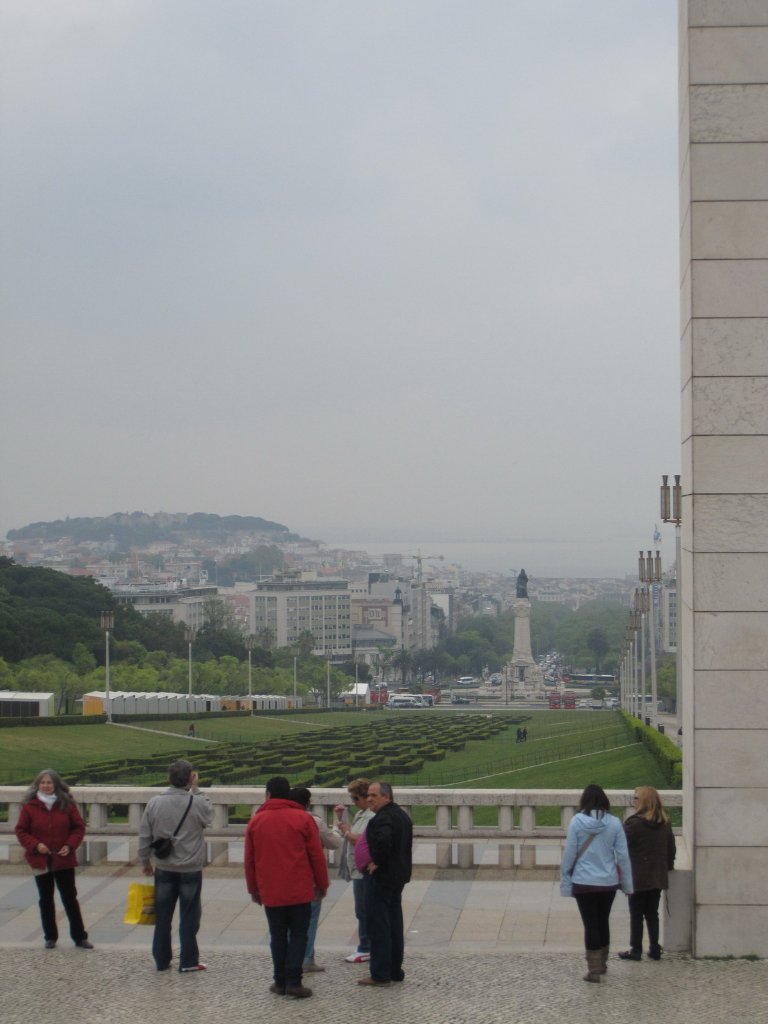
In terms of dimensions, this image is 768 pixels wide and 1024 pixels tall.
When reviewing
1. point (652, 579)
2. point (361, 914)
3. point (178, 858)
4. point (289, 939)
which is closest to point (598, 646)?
point (652, 579)

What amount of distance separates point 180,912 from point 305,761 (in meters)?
23.1

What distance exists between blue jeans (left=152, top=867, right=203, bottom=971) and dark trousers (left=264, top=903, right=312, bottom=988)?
73 cm

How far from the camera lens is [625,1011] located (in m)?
8.24

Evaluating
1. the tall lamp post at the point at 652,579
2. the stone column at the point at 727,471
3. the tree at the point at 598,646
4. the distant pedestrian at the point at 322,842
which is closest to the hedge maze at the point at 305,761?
the tall lamp post at the point at 652,579

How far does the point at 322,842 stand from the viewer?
9016mm

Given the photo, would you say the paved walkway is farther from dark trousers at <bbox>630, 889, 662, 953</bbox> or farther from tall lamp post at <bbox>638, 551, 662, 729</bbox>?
tall lamp post at <bbox>638, 551, 662, 729</bbox>

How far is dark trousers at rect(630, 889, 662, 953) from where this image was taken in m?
9.30

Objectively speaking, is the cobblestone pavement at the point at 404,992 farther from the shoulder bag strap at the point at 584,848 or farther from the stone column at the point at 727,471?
the shoulder bag strap at the point at 584,848

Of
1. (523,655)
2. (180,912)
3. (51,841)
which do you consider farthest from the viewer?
(523,655)

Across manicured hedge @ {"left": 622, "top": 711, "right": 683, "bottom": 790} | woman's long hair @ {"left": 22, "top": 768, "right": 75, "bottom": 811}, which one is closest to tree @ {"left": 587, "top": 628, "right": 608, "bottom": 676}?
manicured hedge @ {"left": 622, "top": 711, "right": 683, "bottom": 790}

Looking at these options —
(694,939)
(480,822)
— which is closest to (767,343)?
(694,939)

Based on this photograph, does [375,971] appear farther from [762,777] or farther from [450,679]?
[450,679]

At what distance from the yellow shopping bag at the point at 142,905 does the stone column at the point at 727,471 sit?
12.5 feet

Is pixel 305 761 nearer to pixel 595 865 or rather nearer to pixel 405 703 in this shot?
pixel 595 865
